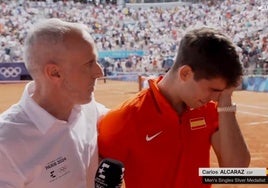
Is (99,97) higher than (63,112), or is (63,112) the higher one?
(63,112)

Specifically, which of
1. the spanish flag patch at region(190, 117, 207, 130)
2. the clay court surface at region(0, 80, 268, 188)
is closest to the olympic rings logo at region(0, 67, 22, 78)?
the clay court surface at region(0, 80, 268, 188)

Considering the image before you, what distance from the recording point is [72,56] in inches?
81.8

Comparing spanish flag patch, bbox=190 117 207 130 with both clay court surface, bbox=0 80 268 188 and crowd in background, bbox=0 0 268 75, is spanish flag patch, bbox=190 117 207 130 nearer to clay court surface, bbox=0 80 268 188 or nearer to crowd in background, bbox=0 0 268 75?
clay court surface, bbox=0 80 268 188

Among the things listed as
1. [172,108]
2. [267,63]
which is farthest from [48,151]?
[267,63]

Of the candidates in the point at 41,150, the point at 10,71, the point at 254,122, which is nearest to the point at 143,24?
the point at 10,71

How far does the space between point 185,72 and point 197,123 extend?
251 mm

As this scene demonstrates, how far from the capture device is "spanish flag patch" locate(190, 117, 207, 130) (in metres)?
2.30

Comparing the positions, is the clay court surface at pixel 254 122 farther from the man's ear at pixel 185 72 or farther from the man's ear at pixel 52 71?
the man's ear at pixel 52 71

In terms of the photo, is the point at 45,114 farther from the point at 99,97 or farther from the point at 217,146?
the point at 99,97

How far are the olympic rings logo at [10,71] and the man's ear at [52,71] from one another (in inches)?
1124

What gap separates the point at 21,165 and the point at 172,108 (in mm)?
725

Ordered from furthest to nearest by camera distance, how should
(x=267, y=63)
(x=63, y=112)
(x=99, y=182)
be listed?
1. (x=267, y=63)
2. (x=63, y=112)
3. (x=99, y=182)

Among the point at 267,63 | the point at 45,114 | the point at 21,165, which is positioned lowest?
the point at 267,63

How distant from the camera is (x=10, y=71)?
100ft
